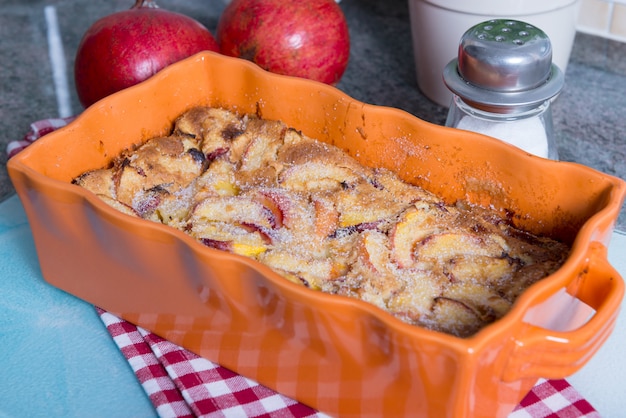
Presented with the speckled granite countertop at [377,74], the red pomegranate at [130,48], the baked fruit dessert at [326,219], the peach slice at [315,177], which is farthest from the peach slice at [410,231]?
the red pomegranate at [130,48]

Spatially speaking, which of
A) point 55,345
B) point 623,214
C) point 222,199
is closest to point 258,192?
point 222,199

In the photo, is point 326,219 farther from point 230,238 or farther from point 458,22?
point 458,22

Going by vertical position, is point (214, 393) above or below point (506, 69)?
below

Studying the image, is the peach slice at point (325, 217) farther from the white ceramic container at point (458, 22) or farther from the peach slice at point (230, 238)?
the white ceramic container at point (458, 22)

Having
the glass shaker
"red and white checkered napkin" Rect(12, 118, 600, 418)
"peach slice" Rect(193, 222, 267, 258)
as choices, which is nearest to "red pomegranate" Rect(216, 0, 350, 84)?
the glass shaker

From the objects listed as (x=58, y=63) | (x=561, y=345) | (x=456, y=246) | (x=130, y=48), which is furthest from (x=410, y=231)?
(x=58, y=63)

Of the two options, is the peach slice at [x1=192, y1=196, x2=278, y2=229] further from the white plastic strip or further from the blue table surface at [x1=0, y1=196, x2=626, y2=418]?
the white plastic strip

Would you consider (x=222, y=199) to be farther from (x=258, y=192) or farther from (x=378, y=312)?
(x=378, y=312)
